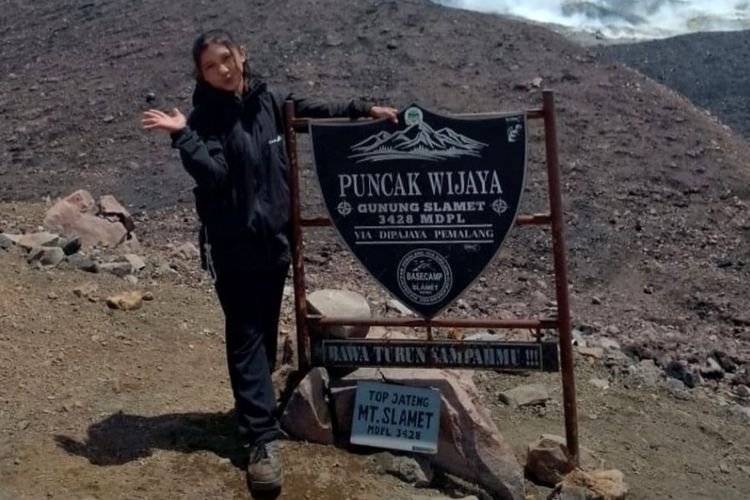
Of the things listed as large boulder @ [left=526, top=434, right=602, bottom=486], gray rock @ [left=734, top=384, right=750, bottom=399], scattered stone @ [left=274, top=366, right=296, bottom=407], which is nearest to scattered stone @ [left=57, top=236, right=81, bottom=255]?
scattered stone @ [left=274, top=366, right=296, bottom=407]

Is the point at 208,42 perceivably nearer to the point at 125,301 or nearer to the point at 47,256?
the point at 125,301

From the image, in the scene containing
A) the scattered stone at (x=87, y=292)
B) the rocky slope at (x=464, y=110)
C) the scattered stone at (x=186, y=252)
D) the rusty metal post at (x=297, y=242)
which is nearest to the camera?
the rusty metal post at (x=297, y=242)

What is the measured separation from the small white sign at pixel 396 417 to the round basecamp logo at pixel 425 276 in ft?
1.36

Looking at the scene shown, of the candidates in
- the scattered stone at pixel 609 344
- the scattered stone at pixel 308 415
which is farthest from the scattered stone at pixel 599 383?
the scattered stone at pixel 308 415

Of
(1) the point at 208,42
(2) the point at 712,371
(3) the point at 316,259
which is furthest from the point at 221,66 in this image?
(3) the point at 316,259

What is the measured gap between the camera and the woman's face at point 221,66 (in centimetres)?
427

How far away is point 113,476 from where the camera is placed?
4348 mm

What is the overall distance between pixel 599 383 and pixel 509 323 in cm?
200

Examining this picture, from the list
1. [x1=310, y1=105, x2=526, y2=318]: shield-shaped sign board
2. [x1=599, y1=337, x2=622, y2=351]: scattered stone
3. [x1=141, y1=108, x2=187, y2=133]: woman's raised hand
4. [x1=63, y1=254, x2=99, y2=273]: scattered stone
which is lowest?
[x1=599, y1=337, x2=622, y2=351]: scattered stone

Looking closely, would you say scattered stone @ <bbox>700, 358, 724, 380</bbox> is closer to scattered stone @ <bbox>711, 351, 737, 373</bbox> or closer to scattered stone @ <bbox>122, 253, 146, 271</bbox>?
scattered stone @ <bbox>711, 351, 737, 373</bbox>

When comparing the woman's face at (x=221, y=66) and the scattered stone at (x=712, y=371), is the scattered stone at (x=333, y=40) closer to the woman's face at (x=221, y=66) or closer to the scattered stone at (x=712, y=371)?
the scattered stone at (x=712, y=371)

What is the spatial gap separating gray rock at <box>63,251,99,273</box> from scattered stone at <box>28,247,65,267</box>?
7cm

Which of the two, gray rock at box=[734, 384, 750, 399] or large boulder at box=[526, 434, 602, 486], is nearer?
large boulder at box=[526, 434, 602, 486]

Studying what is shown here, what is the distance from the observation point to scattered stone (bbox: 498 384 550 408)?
584cm
